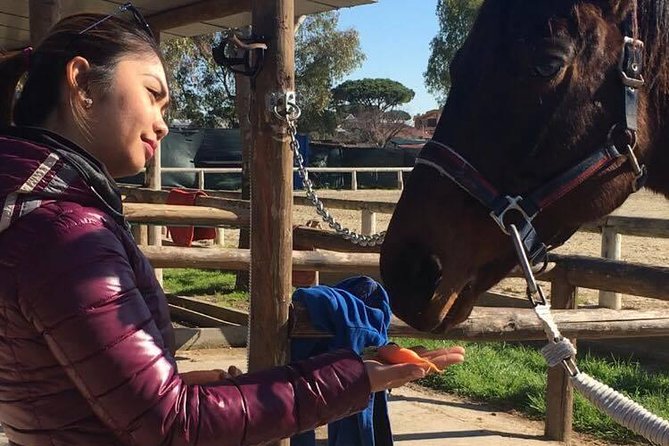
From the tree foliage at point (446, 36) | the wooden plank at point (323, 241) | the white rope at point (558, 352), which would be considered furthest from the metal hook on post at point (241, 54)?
the tree foliage at point (446, 36)

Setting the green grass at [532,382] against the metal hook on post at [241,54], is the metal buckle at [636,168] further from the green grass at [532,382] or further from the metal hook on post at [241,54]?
the green grass at [532,382]

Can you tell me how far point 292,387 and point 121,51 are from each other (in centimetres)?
66

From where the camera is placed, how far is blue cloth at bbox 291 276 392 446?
2.15 metres

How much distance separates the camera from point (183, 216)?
543 centimetres

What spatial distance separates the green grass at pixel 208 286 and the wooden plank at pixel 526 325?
3.95 m

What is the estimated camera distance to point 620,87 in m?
1.71

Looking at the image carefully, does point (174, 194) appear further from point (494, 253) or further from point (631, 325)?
point (494, 253)

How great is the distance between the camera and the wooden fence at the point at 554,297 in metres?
3.11

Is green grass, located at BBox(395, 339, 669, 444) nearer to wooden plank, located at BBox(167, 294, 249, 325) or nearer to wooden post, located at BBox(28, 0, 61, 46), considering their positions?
wooden plank, located at BBox(167, 294, 249, 325)

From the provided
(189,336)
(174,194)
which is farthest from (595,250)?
(189,336)

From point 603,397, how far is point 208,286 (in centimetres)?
699

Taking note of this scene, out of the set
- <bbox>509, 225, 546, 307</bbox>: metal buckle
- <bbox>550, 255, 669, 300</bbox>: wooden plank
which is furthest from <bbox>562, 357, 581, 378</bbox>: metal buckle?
<bbox>550, 255, 669, 300</bbox>: wooden plank

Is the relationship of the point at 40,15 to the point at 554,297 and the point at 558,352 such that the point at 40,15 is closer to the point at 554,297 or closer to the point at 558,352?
the point at 554,297

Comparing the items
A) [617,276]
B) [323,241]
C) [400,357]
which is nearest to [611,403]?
[400,357]
